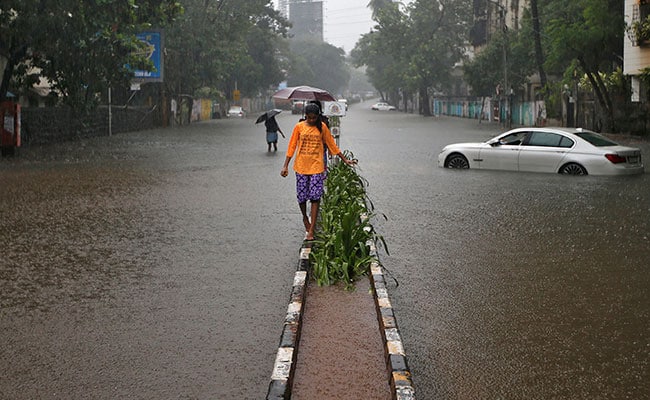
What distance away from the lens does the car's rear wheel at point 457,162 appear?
20.7 meters

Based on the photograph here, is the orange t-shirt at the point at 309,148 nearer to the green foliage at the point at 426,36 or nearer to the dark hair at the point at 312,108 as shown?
the dark hair at the point at 312,108

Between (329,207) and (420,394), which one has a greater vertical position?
(329,207)

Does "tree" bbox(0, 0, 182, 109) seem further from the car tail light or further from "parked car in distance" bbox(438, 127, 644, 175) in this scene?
the car tail light

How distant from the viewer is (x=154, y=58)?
41.8 metres

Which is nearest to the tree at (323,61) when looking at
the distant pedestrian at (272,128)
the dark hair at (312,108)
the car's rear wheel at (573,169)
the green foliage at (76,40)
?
the green foliage at (76,40)

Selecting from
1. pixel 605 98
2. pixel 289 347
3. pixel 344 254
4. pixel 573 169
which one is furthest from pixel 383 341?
pixel 605 98

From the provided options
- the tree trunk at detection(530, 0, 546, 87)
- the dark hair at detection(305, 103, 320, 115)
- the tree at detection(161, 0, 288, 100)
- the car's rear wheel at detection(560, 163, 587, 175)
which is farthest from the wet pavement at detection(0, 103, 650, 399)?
the tree at detection(161, 0, 288, 100)

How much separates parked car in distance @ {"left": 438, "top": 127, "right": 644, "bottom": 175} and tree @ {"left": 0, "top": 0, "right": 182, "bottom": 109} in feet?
38.5

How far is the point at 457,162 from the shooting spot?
68.4 ft

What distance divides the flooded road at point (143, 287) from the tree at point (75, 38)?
9450 mm

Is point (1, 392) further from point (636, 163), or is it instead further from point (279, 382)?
point (636, 163)

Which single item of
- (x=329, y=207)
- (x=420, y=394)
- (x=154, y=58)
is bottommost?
(x=420, y=394)

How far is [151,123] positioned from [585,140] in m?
38.6

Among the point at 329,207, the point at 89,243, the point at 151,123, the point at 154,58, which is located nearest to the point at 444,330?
the point at 329,207
